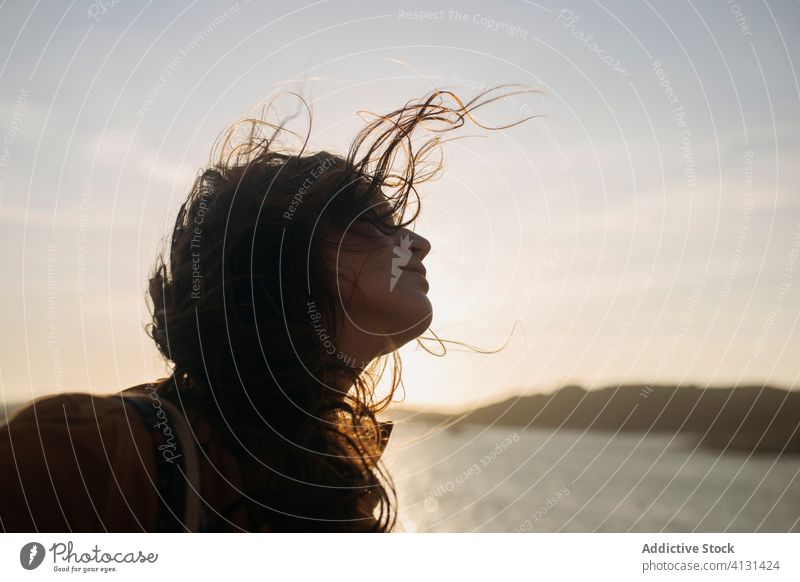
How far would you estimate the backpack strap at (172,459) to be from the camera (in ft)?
4.87

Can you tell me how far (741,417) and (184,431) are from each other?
313 cm

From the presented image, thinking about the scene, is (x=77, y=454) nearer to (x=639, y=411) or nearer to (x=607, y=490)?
(x=639, y=411)

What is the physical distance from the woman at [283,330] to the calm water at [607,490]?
20060mm

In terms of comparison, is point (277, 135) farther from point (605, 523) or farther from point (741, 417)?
point (605, 523)

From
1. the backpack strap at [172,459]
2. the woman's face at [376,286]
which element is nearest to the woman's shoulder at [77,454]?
the backpack strap at [172,459]

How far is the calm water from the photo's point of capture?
23.6 m

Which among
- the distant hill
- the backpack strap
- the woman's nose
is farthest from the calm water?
the backpack strap

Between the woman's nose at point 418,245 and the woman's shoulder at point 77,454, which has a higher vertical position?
the woman's nose at point 418,245
